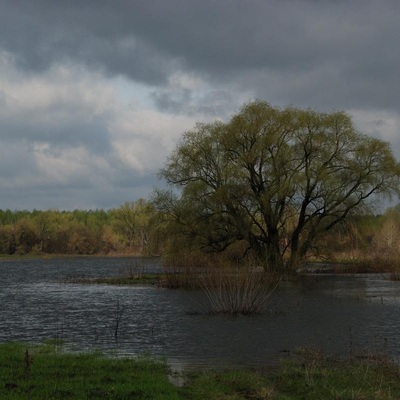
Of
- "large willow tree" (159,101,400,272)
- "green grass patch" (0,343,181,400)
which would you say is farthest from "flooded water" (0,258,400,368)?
"large willow tree" (159,101,400,272)

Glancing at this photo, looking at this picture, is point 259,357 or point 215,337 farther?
point 215,337

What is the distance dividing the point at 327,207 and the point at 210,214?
10.2 m

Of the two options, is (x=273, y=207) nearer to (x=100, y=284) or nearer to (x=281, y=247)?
(x=281, y=247)

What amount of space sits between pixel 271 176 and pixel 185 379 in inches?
1429

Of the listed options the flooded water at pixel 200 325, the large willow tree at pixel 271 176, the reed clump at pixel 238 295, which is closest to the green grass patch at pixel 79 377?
the flooded water at pixel 200 325

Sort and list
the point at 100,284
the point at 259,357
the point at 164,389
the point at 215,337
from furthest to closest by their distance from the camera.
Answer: the point at 100,284 → the point at 215,337 → the point at 259,357 → the point at 164,389

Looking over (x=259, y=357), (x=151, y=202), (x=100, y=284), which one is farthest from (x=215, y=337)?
(x=151, y=202)

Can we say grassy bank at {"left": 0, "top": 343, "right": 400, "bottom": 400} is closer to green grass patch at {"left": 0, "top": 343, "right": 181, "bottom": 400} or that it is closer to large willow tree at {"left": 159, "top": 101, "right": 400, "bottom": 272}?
green grass patch at {"left": 0, "top": 343, "right": 181, "bottom": 400}

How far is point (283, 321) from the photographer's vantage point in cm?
2395

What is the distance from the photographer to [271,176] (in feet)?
158

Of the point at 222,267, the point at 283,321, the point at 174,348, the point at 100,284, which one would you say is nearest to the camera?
the point at 174,348

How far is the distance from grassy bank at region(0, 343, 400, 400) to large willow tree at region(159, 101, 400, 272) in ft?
108

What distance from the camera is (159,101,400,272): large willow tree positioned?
156 ft

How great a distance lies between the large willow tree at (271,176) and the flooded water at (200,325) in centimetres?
1170
